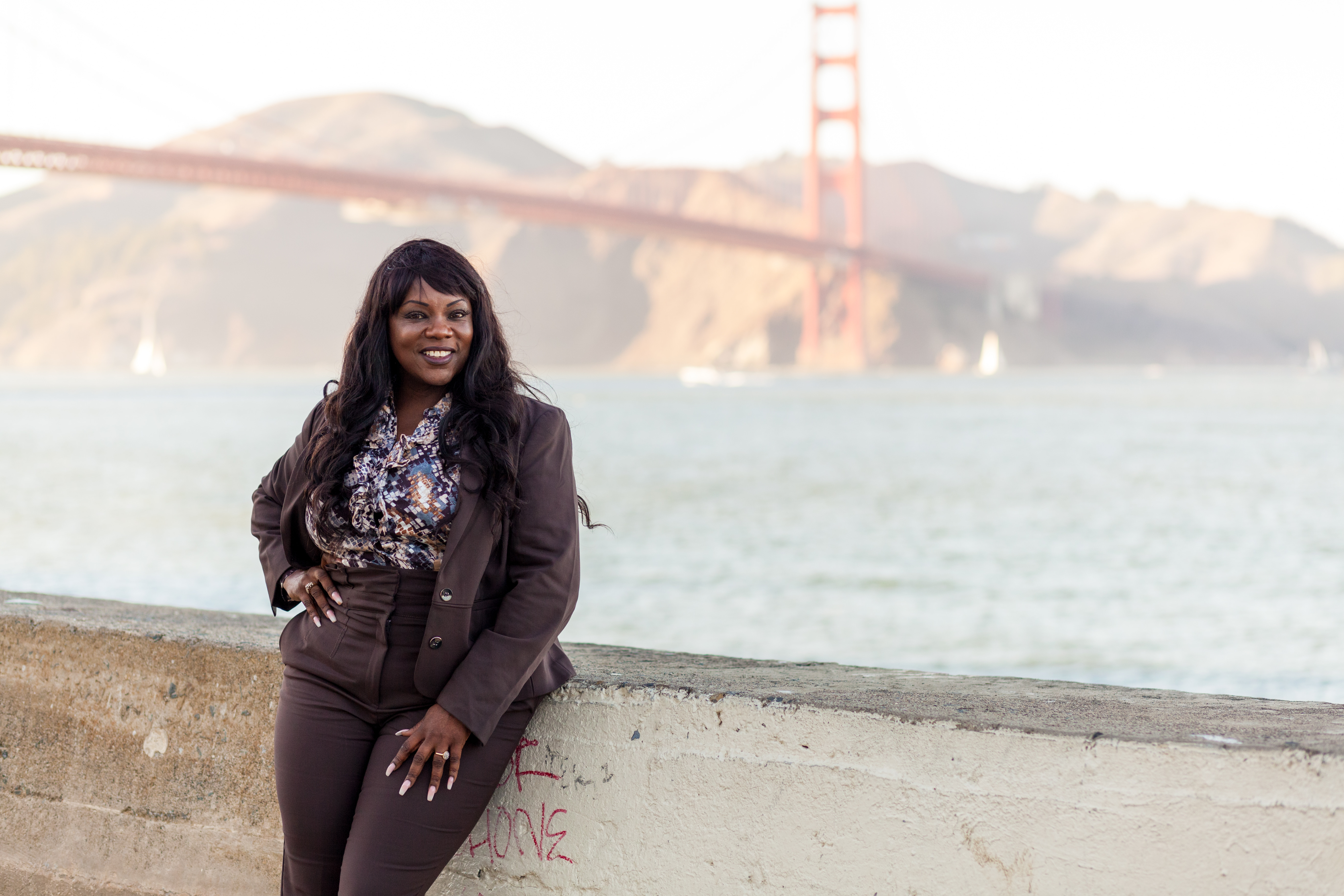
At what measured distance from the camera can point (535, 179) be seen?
62.3m

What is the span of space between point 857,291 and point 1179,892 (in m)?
43.3

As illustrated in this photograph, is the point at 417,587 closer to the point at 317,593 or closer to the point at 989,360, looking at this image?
the point at 317,593

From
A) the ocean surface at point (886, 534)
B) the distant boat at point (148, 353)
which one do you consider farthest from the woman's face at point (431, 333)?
the distant boat at point (148, 353)

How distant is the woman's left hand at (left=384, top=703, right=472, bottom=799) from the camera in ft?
4.41

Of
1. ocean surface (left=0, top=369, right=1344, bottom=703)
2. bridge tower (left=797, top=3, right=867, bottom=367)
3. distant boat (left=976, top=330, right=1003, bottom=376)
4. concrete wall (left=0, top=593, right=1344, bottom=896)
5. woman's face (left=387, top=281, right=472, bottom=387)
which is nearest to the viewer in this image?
concrete wall (left=0, top=593, right=1344, bottom=896)

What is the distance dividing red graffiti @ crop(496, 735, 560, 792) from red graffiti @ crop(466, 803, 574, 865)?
3 centimetres

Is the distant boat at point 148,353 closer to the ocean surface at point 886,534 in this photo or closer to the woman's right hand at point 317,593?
the ocean surface at point 886,534

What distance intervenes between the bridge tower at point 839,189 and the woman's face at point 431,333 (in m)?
39.8

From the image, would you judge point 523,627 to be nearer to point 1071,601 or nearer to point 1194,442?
point 1071,601

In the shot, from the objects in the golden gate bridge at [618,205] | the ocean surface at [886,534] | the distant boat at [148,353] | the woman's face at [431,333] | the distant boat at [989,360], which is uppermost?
the woman's face at [431,333]

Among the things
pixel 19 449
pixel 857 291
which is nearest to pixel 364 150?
pixel 857 291

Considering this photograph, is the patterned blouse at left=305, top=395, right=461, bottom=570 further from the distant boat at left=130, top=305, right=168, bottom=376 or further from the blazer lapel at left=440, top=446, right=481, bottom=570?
the distant boat at left=130, top=305, right=168, bottom=376

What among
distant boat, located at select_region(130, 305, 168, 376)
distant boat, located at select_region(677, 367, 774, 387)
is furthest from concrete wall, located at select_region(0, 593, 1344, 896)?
distant boat, located at select_region(130, 305, 168, 376)

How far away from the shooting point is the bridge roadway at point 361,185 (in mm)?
21172
